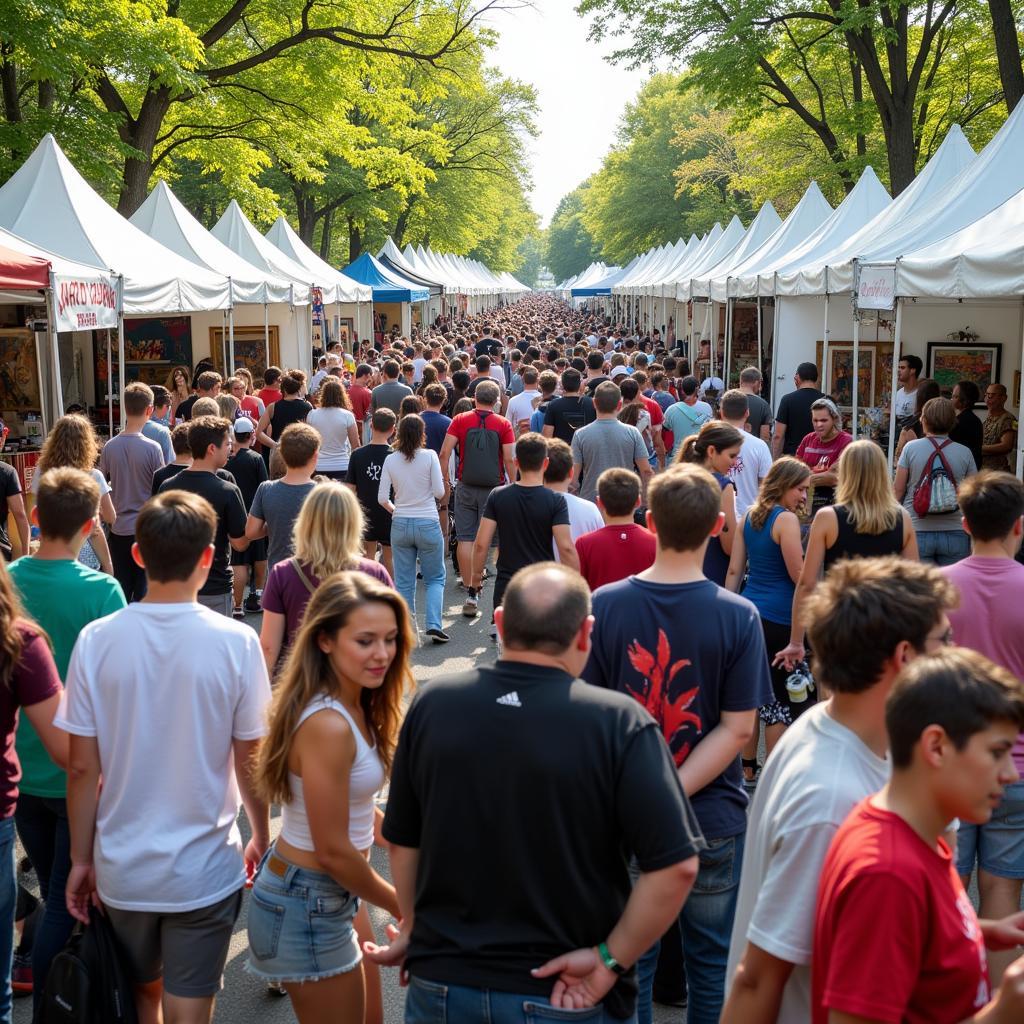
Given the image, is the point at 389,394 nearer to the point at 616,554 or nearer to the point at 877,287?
the point at 877,287

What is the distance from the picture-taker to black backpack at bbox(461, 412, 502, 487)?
972 centimetres

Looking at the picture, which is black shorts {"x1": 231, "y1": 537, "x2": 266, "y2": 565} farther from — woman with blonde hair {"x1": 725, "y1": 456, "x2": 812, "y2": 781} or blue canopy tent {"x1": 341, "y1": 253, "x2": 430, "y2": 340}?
blue canopy tent {"x1": 341, "y1": 253, "x2": 430, "y2": 340}

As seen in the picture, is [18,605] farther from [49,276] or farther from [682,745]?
[49,276]

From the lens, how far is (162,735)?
319 cm

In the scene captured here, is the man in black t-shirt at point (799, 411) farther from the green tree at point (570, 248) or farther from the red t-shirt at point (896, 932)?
the green tree at point (570, 248)

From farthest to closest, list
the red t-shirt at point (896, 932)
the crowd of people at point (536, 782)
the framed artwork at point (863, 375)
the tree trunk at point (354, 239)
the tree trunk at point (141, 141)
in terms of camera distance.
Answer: the tree trunk at point (354, 239) → the tree trunk at point (141, 141) → the framed artwork at point (863, 375) → the crowd of people at point (536, 782) → the red t-shirt at point (896, 932)

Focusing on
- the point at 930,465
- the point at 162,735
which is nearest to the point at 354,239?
the point at 930,465

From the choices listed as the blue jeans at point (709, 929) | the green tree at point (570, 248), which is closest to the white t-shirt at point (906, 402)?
the blue jeans at point (709, 929)

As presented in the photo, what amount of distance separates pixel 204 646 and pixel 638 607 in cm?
129

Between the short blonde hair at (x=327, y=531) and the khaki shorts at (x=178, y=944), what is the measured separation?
5.39 feet

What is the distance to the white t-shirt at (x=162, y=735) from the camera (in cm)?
317

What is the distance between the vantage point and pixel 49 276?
9.61 meters

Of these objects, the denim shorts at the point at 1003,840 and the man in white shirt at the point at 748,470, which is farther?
the man in white shirt at the point at 748,470

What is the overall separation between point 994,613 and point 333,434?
7.46 meters
